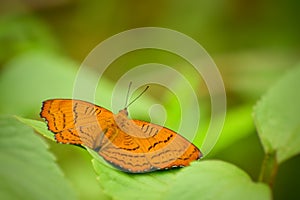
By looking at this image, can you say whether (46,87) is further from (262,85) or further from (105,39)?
(105,39)

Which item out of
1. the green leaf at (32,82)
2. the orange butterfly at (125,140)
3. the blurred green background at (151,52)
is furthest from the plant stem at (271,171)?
the green leaf at (32,82)

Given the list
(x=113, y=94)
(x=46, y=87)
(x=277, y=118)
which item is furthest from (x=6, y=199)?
(x=46, y=87)

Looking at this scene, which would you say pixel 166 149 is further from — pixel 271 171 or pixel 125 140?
pixel 271 171

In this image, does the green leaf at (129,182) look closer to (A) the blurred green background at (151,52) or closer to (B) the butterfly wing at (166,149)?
(B) the butterfly wing at (166,149)

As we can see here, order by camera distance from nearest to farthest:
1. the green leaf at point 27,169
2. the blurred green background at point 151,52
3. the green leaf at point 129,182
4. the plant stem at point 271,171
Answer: the green leaf at point 27,169
the green leaf at point 129,182
the plant stem at point 271,171
the blurred green background at point 151,52

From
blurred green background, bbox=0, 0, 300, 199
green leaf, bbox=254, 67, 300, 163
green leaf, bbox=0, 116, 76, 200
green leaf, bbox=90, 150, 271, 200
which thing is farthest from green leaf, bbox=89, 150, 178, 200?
blurred green background, bbox=0, 0, 300, 199

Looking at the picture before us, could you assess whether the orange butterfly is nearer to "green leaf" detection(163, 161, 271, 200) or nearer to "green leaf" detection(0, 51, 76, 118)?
"green leaf" detection(163, 161, 271, 200)
